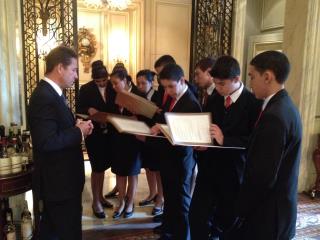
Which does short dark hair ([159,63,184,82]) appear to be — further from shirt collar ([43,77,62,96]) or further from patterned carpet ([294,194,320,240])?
patterned carpet ([294,194,320,240])

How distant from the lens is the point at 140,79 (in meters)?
3.39

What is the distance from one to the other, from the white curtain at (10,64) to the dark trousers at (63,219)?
1.08 m

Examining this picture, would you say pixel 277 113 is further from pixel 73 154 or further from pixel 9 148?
pixel 9 148

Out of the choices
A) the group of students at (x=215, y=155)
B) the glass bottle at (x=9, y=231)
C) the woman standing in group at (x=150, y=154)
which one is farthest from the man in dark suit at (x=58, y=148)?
the woman standing in group at (x=150, y=154)

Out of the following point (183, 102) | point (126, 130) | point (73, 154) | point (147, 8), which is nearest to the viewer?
point (73, 154)

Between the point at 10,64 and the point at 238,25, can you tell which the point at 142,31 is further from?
the point at 10,64

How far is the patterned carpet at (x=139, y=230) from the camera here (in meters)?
2.91

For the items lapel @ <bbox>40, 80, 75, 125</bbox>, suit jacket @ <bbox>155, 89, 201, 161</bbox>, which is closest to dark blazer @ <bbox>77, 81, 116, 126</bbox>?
suit jacket @ <bbox>155, 89, 201, 161</bbox>

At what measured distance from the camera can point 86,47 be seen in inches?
279

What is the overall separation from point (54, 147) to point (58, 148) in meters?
0.03

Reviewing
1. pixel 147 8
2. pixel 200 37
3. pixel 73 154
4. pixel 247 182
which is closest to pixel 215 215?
pixel 247 182

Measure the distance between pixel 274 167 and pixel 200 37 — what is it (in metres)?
3.07

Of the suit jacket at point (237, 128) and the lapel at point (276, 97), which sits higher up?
the lapel at point (276, 97)

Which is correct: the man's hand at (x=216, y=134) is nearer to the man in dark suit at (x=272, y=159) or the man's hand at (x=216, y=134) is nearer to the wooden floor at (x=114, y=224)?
the man in dark suit at (x=272, y=159)
